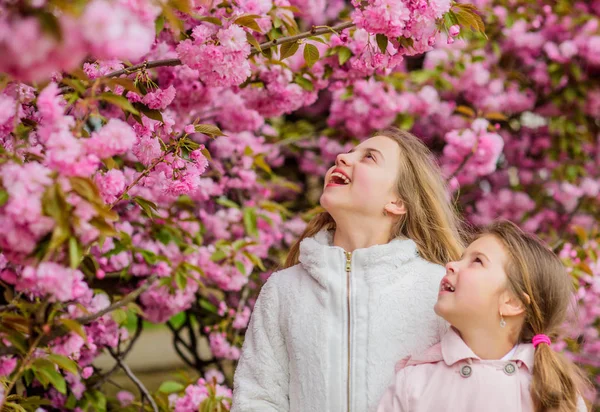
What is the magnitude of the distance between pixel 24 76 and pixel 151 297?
2114 mm

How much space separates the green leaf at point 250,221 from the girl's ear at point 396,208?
53.3 inches

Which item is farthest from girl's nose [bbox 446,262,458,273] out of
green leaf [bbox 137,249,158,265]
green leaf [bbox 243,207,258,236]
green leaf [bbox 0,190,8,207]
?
green leaf [bbox 243,207,258,236]

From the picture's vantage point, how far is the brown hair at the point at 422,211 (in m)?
2.18

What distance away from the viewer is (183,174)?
184 cm

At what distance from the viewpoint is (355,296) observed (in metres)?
2.00

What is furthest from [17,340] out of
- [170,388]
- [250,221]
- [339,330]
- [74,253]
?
[250,221]

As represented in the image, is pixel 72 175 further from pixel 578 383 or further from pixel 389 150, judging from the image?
pixel 578 383

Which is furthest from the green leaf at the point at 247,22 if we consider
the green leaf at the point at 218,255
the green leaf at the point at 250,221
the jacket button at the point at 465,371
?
the green leaf at the point at 250,221

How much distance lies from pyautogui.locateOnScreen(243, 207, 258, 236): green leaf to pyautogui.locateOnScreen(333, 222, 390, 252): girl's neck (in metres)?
1.32

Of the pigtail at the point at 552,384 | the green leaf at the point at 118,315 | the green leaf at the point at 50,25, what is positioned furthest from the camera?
the green leaf at the point at 118,315

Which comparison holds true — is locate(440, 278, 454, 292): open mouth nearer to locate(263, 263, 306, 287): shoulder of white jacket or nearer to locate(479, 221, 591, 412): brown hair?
locate(479, 221, 591, 412): brown hair

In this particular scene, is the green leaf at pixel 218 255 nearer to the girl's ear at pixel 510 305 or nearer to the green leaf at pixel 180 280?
the green leaf at pixel 180 280

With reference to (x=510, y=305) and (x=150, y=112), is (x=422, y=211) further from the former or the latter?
(x=150, y=112)

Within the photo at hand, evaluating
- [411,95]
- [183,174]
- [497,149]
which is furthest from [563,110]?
[183,174]
